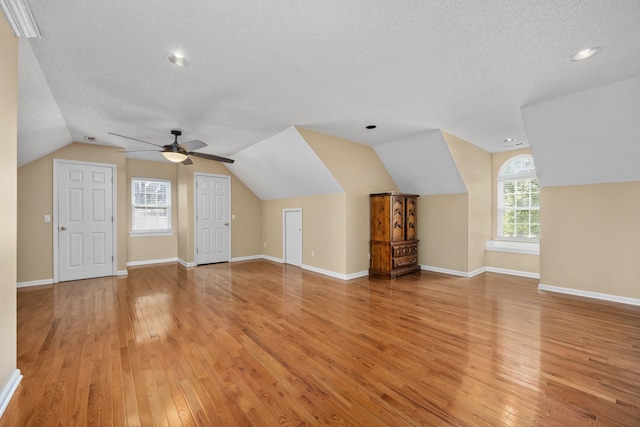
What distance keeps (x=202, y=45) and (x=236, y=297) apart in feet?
10.6

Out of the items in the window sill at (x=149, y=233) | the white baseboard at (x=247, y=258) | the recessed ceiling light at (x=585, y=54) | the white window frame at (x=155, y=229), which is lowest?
the white baseboard at (x=247, y=258)

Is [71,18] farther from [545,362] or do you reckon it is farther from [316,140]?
[545,362]

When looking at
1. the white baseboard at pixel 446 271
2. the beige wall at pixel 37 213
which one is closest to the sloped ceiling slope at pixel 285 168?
the white baseboard at pixel 446 271

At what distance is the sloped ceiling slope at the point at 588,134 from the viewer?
305cm

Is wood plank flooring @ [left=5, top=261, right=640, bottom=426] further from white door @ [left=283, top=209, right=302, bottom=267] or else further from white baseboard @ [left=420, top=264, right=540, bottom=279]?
white door @ [left=283, top=209, right=302, bottom=267]

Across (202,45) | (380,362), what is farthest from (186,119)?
(380,362)

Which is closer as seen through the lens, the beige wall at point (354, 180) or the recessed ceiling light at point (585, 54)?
the recessed ceiling light at point (585, 54)

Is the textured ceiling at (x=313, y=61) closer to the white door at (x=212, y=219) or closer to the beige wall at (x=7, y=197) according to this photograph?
the beige wall at (x=7, y=197)

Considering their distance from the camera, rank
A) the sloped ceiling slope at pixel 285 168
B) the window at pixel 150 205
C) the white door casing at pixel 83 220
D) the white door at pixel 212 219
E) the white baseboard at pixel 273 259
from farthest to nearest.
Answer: the white baseboard at pixel 273 259 → the white door at pixel 212 219 → the window at pixel 150 205 → the white door casing at pixel 83 220 → the sloped ceiling slope at pixel 285 168

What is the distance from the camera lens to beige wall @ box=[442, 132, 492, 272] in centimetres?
500

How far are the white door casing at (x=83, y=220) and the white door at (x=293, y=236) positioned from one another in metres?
3.56

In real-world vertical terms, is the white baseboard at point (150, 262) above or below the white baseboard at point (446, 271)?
above

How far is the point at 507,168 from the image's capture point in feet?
19.2

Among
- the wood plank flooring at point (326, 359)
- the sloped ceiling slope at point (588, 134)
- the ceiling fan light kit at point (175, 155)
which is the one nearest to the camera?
the wood plank flooring at point (326, 359)
